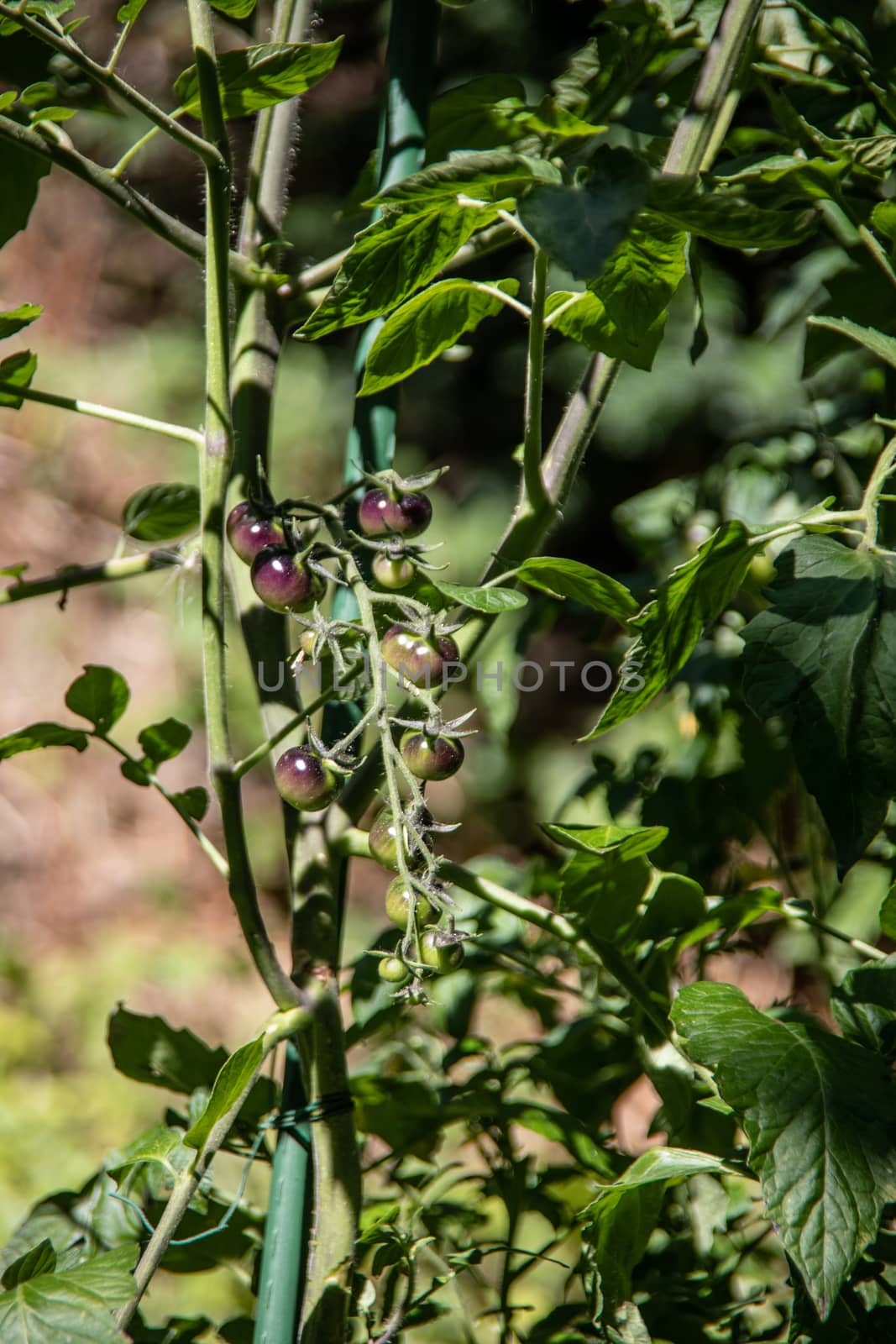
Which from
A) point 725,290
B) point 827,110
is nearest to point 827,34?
point 827,110

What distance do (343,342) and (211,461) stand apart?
2699 mm

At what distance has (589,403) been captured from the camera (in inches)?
21.7

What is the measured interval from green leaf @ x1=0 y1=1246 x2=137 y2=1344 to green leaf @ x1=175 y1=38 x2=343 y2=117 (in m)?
0.48

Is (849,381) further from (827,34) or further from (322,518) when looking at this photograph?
(322,518)

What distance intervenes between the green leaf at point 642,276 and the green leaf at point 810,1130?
285 mm

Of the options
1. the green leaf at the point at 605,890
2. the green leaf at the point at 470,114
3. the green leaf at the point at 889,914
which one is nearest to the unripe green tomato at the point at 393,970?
the green leaf at the point at 605,890

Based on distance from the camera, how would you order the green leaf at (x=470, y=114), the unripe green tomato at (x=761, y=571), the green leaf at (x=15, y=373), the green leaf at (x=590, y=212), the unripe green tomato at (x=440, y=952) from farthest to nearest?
the unripe green tomato at (x=761, y=571), the green leaf at (x=470, y=114), the green leaf at (x=15, y=373), the unripe green tomato at (x=440, y=952), the green leaf at (x=590, y=212)

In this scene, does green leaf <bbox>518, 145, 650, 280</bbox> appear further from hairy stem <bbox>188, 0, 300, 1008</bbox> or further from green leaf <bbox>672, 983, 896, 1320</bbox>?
green leaf <bbox>672, 983, 896, 1320</bbox>

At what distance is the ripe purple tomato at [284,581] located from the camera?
0.45 meters

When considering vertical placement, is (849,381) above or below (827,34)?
below

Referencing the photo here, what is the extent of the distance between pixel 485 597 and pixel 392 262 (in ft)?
0.43

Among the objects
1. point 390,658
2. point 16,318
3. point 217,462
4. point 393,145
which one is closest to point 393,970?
point 390,658

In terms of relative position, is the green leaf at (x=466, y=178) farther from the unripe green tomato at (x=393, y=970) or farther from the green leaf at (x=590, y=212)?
the unripe green tomato at (x=393, y=970)

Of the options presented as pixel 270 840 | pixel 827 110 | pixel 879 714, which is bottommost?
pixel 270 840
